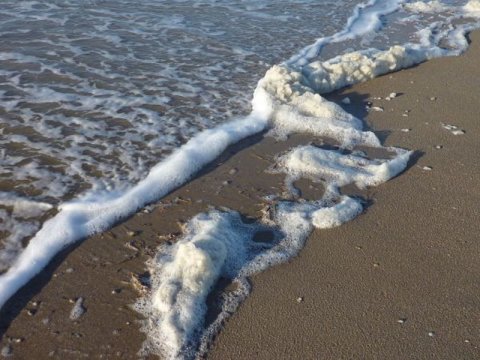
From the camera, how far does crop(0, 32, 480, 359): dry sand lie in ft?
8.72

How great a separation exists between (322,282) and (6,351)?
5.52 feet

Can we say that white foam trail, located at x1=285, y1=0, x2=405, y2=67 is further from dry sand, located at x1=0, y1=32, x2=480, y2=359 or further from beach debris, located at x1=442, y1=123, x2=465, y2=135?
dry sand, located at x1=0, y1=32, x2=480, y2=359

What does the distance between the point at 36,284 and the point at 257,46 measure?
4822mm

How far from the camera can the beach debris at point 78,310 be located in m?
2.84

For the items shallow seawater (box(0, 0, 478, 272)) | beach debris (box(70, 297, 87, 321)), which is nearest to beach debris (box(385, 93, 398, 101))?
shallow seawater (box(0, 0, 478, 272))

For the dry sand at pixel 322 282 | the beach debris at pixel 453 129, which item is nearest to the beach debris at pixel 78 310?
the dry sand at pixel 322 282

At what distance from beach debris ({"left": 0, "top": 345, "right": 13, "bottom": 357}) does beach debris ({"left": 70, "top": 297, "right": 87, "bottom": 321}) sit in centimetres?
32

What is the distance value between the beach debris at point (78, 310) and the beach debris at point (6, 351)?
0.32 metres

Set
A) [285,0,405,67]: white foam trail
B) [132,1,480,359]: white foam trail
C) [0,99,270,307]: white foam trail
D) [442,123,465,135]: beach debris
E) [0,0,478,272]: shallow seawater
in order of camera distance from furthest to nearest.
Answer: [285,0,405,67]: white foam trail
[442,123,465,135]: beach debris
[0,0,478,272]: shallow seawater
[0,99,270,307]: white foam trail
[132,1,480,359]: white foam trail

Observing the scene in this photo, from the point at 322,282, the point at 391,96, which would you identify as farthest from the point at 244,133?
the point at 322,282

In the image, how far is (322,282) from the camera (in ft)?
10.00

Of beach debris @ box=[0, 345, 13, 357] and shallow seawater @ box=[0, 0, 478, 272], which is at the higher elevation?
beach debris @ box=[0, 345, 13, 357]

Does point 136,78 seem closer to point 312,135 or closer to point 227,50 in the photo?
point 227,50

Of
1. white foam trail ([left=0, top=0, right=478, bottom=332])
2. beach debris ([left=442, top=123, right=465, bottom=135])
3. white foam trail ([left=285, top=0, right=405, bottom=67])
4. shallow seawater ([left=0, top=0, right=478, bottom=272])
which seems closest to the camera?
white foam trail ([left=0, top=0, right=478, bottom=332])
